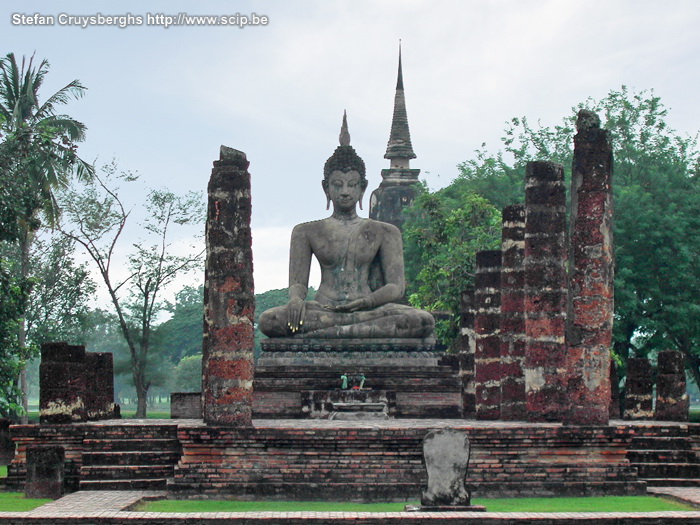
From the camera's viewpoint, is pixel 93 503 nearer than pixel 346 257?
Yes

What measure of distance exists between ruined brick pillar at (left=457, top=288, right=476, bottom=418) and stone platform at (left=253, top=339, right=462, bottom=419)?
7.7 inches

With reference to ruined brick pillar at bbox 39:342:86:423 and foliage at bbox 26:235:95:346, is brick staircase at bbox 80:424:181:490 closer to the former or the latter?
ruined brick pillar at bbox 39:342:86:423

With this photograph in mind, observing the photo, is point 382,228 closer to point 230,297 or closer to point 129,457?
point 230,297

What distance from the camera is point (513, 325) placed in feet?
58.0

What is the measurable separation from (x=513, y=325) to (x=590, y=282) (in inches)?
146

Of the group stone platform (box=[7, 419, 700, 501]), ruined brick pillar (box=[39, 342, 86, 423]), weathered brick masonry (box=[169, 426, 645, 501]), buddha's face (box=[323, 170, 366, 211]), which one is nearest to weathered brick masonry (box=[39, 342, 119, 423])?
ruined brick pillar (box=[39, 342, 86, 423])

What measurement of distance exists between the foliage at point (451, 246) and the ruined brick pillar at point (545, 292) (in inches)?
497

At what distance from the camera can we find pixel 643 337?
3164 centimetres

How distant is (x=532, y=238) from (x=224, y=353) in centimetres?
452

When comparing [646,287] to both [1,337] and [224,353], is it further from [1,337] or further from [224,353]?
[224,353]

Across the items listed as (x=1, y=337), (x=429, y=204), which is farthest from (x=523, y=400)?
(x=429, y=204)

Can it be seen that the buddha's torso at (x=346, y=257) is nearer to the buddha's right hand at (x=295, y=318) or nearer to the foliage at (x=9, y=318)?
the buddha's right hand at (x=295, y=318)

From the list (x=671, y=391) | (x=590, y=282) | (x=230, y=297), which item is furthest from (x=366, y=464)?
(x=671, y=391)

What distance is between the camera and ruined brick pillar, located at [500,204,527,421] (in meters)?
17.4
